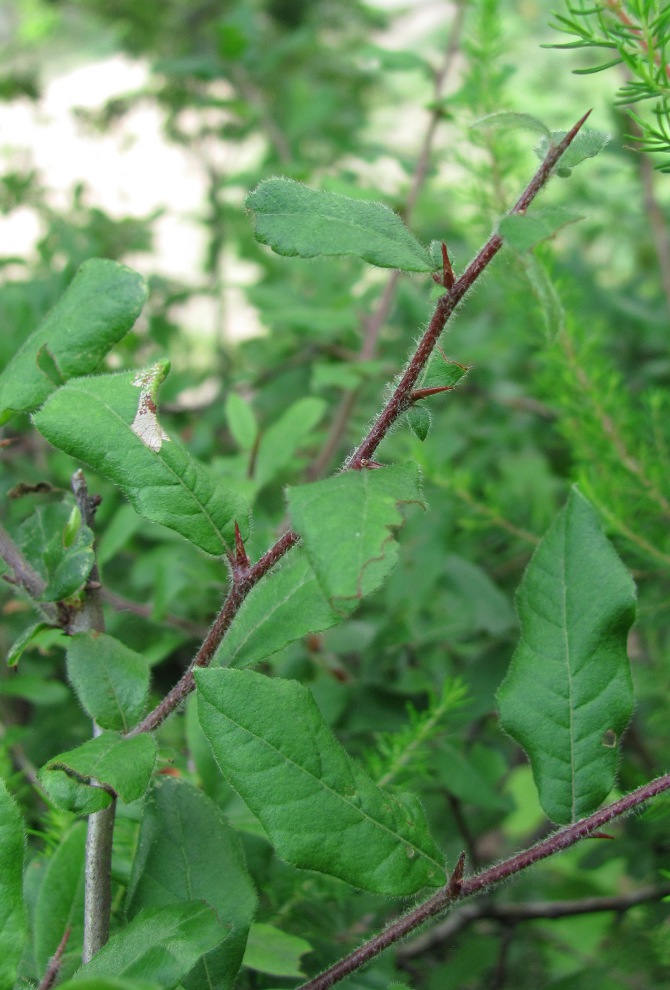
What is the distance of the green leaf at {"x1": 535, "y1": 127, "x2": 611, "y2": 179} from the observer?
50cm

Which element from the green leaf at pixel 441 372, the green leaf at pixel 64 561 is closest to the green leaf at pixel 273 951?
the green leaf at pixel 64 561

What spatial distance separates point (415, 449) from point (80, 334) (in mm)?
503

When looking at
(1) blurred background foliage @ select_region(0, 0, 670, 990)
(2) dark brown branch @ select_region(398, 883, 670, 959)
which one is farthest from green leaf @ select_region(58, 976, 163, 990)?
(2) dark brown branch @ select_region(398, 883, 670, 959)

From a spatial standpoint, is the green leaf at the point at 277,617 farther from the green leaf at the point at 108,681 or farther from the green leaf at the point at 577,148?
the green leaf at the point at 577,148

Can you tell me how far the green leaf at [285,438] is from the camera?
3.36 feet

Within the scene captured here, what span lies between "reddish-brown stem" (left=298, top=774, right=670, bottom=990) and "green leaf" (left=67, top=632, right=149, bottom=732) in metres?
0.20

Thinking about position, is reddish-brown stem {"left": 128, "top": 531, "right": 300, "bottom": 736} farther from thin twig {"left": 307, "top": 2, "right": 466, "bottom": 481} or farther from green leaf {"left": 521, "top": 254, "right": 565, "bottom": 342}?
thin twig {"left": 307, "top": 2, "right": 466, "bottom": 481}

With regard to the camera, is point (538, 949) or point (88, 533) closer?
point (88, 533)

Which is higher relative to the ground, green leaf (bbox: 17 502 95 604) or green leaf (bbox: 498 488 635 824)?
green leaf (bbox: 17 502 95 604)

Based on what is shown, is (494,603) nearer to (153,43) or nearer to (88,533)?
(88,533)

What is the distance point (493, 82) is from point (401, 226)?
2.38ft

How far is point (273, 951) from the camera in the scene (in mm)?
614

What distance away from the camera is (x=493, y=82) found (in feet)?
3.76

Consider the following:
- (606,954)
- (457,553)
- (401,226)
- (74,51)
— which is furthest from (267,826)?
(74,51)
